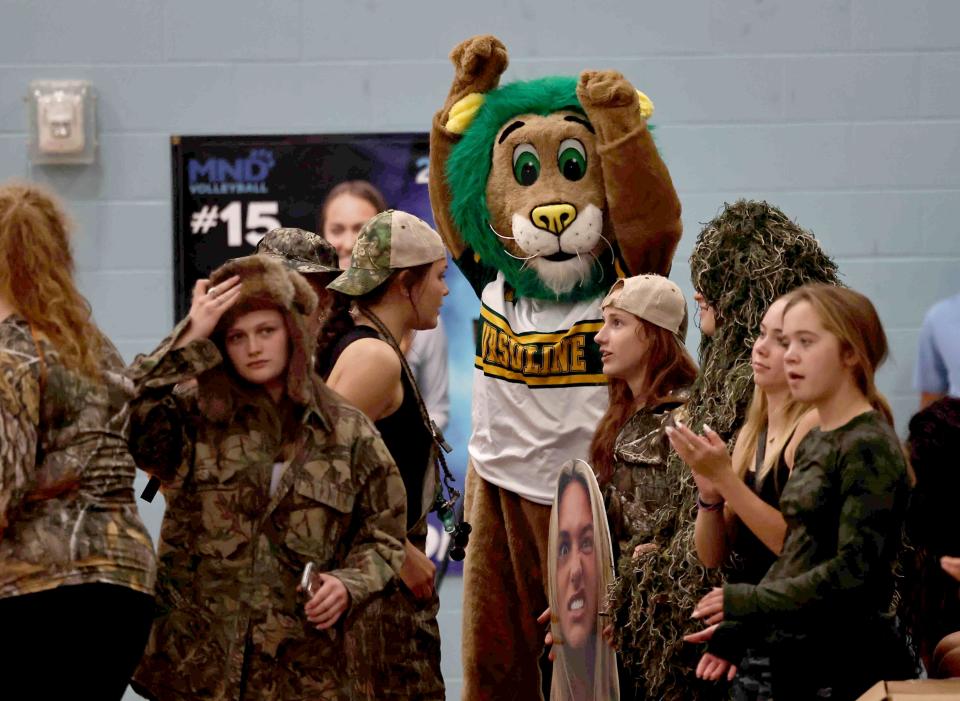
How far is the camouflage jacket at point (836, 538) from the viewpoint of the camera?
76.7 inches

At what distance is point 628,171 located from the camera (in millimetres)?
3123

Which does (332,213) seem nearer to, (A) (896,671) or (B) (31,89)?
(B) (31,89)

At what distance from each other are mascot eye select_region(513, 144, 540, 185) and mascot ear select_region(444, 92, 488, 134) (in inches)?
6.0

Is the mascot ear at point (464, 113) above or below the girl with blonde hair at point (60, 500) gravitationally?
above

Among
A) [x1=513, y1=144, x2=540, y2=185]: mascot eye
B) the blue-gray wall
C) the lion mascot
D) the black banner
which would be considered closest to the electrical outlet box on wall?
the blue-gray wall

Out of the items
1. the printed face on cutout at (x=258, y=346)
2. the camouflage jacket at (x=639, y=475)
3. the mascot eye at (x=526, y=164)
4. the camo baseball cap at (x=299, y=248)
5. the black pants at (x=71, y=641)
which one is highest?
the mascot eye at (x=526, y=164)

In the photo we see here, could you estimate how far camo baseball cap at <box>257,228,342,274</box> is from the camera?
2.95 metres

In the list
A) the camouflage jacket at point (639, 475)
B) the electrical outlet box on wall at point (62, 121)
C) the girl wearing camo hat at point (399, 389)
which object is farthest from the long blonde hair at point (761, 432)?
the electrical outlet box on wall at point (62, 121)

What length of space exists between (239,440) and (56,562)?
30cm

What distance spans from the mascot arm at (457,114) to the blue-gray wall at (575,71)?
726 millimetres

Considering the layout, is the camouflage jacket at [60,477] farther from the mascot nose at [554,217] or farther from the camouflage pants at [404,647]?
the mascot nose at [554,217]

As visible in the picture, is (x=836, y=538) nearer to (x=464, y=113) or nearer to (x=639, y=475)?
(x=639, y=475)

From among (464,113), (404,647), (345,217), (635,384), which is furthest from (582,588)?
(345,217)

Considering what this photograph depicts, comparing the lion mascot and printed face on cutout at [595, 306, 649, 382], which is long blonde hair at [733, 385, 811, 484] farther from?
the lion mascot
